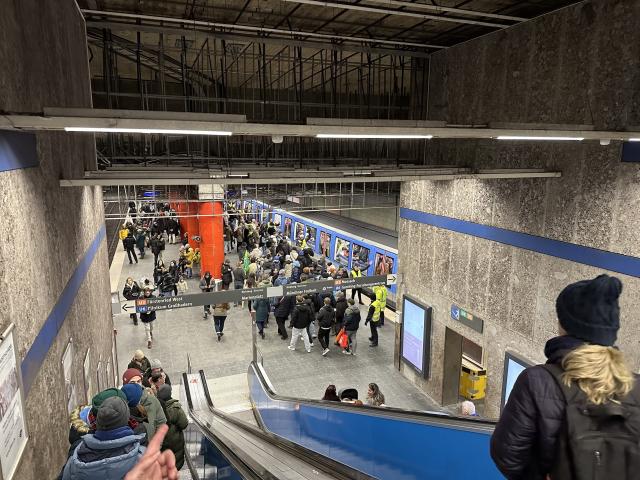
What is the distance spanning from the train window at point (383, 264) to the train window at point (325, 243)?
12.8 feet

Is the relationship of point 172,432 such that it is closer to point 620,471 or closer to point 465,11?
point 620,471

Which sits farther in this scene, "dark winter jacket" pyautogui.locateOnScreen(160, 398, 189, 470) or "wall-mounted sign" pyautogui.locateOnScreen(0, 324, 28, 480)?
"dark winter jacket" pyautogui.locateOnScreen(160, 398, 189, 470)

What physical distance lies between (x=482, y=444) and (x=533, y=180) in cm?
522

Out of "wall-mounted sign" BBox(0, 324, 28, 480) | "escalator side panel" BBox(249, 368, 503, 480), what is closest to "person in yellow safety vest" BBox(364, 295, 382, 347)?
"escalator side panel" BBox(249, 368, 503, 480)

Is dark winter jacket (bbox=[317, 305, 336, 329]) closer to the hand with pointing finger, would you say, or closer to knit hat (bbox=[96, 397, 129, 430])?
knit hat (bbox=[96, 397, 129, 430])

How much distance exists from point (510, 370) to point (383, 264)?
7229mm

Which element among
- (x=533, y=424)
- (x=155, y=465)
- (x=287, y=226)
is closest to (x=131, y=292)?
(x=155, y=465)

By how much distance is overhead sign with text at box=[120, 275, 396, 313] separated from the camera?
340 inches

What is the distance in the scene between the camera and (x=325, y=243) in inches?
735

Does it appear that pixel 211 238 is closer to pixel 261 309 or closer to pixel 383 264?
pixel 261 309

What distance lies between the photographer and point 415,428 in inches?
140

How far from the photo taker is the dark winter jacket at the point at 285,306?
11.5m

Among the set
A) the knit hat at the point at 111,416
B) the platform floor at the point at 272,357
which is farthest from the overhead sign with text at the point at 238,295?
the knit hat at the point at 111,416

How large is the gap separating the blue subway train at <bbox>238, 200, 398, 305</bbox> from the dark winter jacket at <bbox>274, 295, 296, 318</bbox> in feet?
7.82
